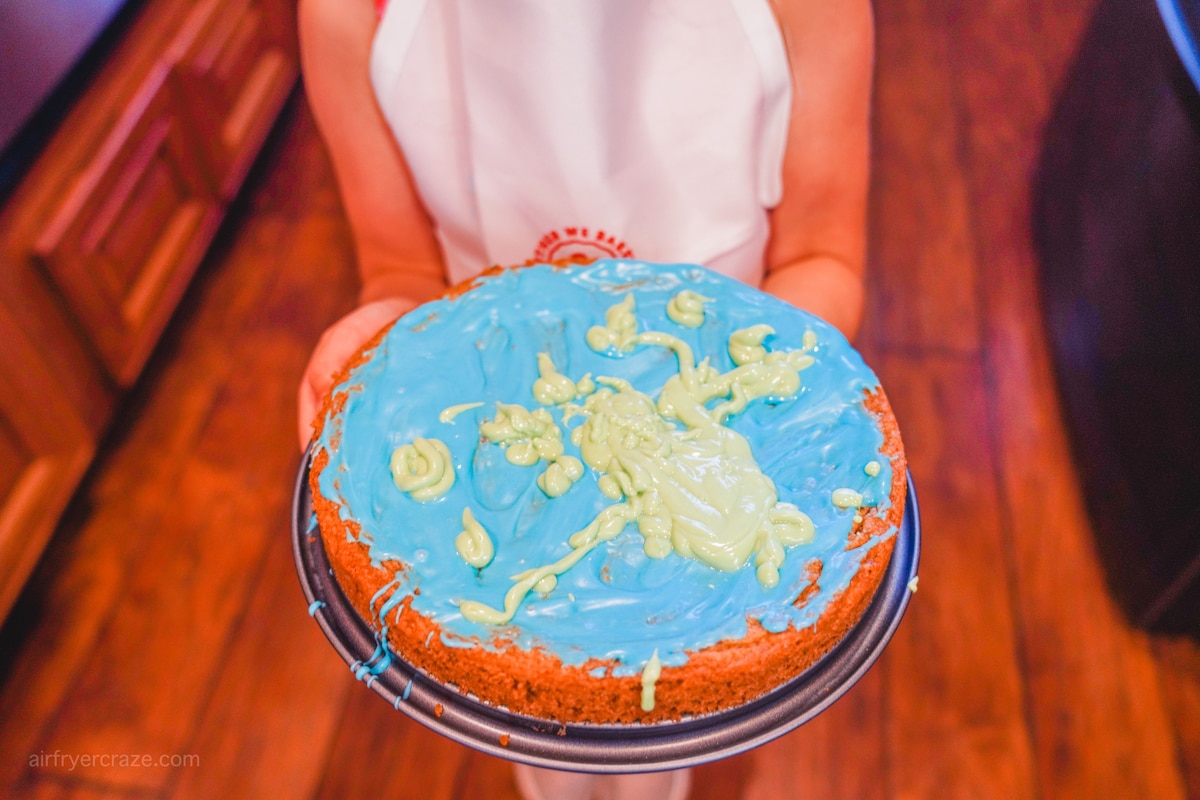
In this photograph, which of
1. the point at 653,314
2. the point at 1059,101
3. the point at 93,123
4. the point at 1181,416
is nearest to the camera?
the point at 653,314

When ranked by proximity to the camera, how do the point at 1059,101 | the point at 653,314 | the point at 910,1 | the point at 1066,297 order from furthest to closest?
the point at 910,1 < the point at 1059,101 < the point at 1066,297 < the point at 653,314

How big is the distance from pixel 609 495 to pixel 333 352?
0.46 meters

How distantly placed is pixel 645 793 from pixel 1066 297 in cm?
163

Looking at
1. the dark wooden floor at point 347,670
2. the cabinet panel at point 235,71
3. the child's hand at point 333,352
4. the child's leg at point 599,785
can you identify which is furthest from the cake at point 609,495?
the cabinet panel at point 235,71

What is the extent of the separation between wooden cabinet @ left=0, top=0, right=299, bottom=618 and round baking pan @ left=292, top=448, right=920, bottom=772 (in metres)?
1.29

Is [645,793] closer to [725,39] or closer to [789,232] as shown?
[789,232]

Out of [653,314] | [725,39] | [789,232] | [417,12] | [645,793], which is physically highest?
[417,12]

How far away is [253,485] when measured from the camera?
6.79ft

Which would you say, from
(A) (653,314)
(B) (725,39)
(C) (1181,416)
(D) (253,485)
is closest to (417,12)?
(B) (725,39)

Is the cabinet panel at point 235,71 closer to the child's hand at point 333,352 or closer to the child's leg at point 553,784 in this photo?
the child's hand at point 333,352

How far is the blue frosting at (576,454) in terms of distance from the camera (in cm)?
80

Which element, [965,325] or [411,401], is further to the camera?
[965,325]

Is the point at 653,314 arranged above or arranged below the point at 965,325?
above

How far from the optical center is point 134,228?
82.7 inches
